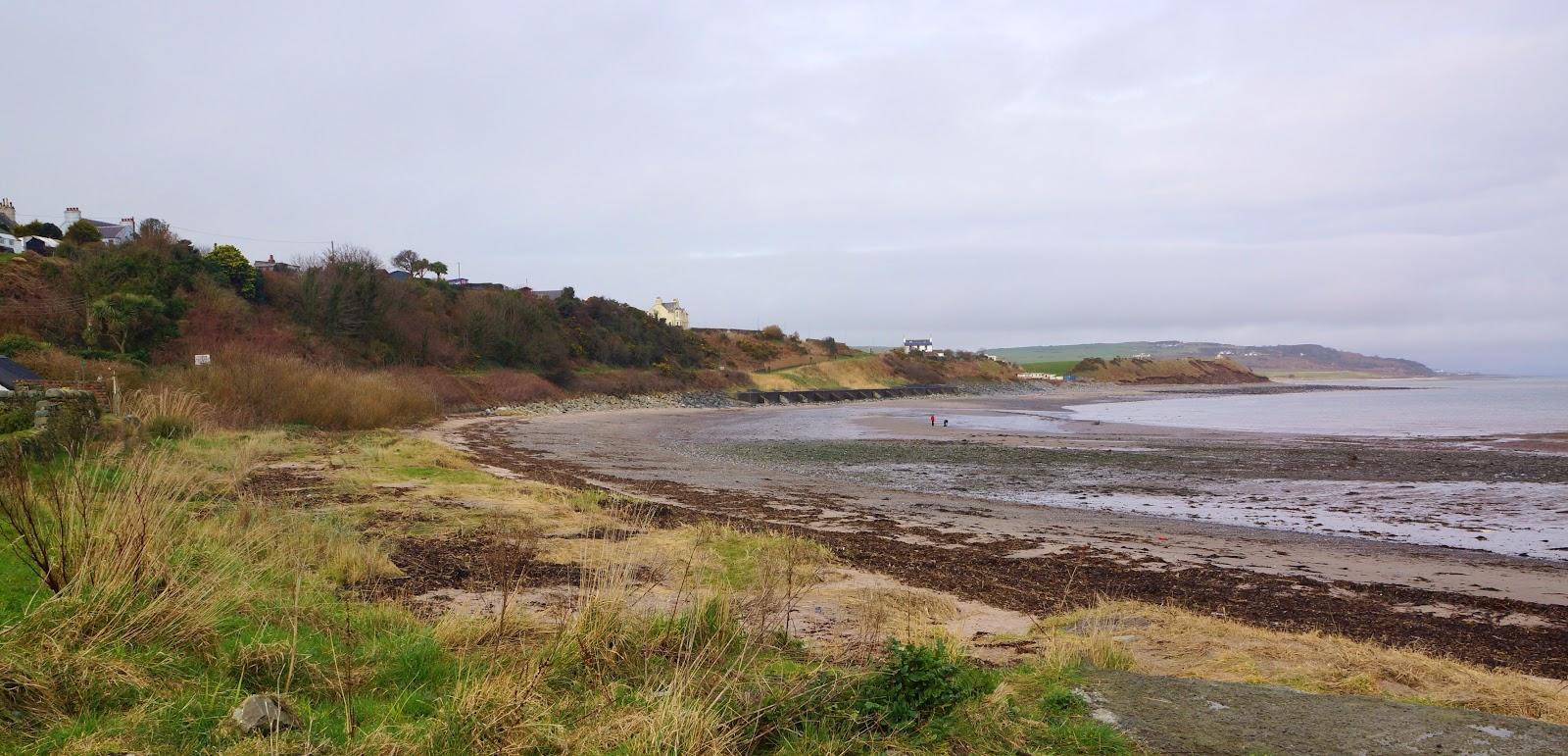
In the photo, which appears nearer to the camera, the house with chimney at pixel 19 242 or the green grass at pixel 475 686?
the green grass at pixel 475 686

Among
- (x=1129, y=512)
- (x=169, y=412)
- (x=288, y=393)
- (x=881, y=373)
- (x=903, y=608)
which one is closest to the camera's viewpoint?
(x=903, y=608)

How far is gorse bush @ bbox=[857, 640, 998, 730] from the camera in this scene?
4.20 metres

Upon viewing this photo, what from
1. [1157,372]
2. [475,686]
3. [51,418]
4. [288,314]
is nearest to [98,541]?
[475,686]

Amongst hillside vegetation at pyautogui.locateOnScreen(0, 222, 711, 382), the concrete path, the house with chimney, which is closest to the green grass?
the concrete path

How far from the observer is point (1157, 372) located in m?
149

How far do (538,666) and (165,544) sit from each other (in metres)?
3.02

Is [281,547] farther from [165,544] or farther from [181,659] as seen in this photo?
[181,659]

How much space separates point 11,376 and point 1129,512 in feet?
79.1

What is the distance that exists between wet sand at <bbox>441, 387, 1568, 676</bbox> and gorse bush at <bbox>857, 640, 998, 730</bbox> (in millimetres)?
4622

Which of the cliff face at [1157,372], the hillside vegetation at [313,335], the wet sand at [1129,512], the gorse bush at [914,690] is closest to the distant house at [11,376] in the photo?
the hillside vegetation at [313,335]

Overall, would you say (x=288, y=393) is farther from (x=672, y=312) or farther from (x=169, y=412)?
(x=672, y=312)

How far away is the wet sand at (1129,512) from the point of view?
30.8ft

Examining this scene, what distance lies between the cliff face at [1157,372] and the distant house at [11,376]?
437 feet

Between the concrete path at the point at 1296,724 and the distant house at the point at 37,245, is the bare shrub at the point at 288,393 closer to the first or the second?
the distant house at the point at 37,245
